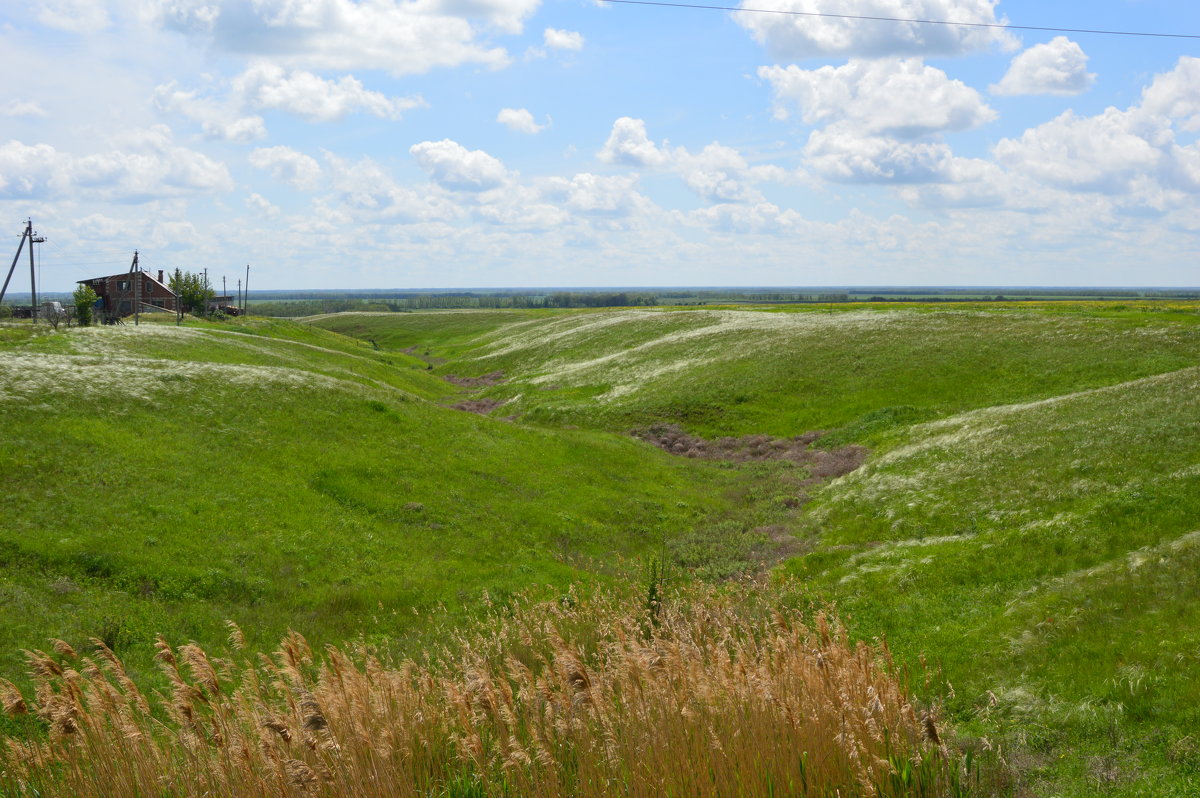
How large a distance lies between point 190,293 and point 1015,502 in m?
146

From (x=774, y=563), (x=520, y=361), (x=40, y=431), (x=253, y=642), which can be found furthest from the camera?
(x=520, y=361)

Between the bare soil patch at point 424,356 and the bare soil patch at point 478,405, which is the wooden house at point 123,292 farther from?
the bare soil patch at point 478,405

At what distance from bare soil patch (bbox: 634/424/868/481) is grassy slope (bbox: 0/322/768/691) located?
363 centimetres

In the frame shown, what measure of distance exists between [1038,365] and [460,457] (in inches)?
1707

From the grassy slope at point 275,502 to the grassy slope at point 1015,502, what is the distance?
401 inches

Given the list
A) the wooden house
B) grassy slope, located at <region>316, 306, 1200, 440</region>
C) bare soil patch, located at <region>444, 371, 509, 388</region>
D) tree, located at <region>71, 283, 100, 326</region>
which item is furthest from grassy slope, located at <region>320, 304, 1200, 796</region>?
the wooden house

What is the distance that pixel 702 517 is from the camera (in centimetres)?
3562

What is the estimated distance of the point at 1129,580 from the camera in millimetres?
17469

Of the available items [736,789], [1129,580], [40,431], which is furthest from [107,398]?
[1129,580]

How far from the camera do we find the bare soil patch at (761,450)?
42.2m

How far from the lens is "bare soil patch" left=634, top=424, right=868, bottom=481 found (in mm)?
42188

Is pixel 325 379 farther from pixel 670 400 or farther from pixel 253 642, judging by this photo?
pixel 253 642

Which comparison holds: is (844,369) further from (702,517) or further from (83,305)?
(83,305)

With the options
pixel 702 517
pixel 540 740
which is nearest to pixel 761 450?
pixel 702 517
